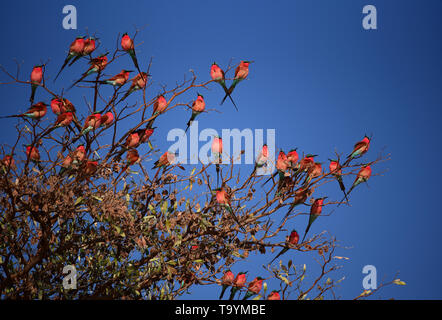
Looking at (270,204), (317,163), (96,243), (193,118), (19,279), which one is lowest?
(19,279)

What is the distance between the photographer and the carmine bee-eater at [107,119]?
7.31ft

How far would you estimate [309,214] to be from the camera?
218 centimetres

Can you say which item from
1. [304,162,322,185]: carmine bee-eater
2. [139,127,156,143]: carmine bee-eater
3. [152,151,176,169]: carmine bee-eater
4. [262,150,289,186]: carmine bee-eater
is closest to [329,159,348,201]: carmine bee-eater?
[304,162,322,185]: carmine bee-eater

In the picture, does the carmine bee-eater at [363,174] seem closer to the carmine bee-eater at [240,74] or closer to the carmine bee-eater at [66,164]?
the carmine bee-eater at [240,74]

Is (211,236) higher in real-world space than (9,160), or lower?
lower

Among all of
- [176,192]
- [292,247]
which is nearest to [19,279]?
[176,192]

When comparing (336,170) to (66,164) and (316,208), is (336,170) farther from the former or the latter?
(66,164)

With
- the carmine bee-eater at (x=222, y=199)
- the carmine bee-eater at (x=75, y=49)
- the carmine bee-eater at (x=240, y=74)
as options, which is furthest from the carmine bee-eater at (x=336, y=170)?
the carmine bee-eater at (x=75, y=49)

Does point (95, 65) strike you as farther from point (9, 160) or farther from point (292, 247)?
point (292, 247)

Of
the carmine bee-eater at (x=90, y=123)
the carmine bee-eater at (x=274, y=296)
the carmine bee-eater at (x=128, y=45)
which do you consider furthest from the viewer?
the carmine bee-eater at (x=128, y=45)

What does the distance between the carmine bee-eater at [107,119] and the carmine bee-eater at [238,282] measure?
859 mm

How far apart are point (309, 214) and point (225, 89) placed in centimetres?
69
